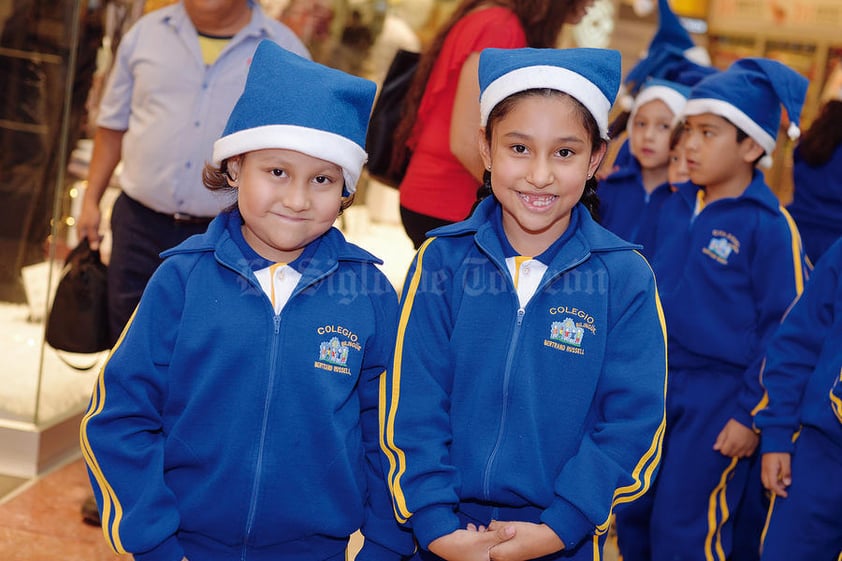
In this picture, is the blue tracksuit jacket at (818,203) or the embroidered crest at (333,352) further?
the blue tracksuit jacket at (818,203)

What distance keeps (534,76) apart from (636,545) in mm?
1793

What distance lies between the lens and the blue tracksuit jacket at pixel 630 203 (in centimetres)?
332

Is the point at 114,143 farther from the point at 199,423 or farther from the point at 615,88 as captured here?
the point at 615,88

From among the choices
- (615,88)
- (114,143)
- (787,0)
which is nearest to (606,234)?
(615,88)

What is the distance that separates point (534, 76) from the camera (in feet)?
5.73

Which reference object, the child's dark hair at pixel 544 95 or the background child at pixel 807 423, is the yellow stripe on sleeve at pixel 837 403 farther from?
the child's dark hair at pixel 544 95

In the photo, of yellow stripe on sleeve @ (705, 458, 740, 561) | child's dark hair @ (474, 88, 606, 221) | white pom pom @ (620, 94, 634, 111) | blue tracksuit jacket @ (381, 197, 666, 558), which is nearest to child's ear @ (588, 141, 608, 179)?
child's dark hair @ (474, 88, 606, 221)

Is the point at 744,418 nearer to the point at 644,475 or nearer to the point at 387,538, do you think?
the point at 644,475

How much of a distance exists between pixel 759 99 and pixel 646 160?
64 cm

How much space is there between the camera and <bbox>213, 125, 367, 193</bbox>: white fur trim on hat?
5.58 ft

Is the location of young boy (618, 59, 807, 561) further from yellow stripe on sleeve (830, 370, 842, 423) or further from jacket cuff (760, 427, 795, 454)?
yellow stripe on sleeve (830, 370, 842, 423)

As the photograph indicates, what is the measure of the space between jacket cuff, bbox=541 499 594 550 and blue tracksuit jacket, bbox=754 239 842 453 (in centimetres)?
80

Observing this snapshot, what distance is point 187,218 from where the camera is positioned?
2.76m

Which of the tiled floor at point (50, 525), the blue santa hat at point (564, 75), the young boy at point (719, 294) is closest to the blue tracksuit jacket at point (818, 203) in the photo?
the young boy at point (719, 294)
